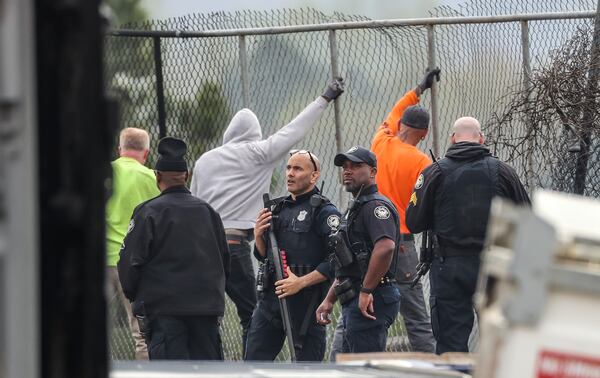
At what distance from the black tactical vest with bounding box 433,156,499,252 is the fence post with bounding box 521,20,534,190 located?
49.1 inches

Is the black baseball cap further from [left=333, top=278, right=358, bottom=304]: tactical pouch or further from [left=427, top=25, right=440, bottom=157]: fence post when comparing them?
[left=427, top=25, right=440, bottom=157]: fence post

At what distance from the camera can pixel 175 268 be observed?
930 centimetres

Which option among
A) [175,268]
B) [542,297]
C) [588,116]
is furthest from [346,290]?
[542,297]

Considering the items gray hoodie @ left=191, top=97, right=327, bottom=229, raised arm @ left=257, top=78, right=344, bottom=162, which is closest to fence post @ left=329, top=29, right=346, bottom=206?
raised arm @ left=257, top=78, right=344, bottom=162

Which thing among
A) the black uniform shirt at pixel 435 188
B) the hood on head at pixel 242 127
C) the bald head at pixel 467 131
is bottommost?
the black uniform shirt at pixel 435 188

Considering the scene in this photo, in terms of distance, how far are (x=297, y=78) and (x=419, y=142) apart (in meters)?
1.18

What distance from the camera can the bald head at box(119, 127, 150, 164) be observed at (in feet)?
34.8

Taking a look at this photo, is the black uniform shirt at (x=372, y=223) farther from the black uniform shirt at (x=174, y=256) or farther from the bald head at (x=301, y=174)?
the black uniform shirt at (x=174, y=256)

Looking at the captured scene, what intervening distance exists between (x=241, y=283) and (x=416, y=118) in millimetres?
1763

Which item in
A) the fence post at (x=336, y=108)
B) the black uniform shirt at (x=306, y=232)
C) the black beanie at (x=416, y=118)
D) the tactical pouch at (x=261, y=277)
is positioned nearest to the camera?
the black uniform shirt at (x=306, y=232)

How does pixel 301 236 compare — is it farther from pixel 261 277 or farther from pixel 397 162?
pixel 397 162

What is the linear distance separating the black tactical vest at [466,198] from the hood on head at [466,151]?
1.4 inches

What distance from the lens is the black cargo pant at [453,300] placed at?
9500 millimetres

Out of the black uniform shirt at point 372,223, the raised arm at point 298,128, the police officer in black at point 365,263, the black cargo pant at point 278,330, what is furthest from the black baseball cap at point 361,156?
the raised arm at point 298,128
